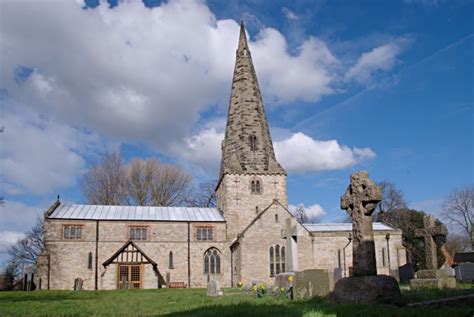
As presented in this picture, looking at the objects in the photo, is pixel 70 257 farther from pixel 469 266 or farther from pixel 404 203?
pixel 404 203

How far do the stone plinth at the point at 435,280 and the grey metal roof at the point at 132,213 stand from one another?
20.9 meters

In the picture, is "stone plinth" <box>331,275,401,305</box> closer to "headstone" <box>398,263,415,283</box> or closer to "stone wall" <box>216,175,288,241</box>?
"headstone" <box>398,263,415,283</box>

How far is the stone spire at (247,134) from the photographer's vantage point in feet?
117

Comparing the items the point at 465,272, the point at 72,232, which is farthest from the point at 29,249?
the point at 465,272

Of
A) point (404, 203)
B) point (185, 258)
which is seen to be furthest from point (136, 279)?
point (404, 203)

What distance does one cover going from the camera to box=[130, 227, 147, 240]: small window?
32.7 meters

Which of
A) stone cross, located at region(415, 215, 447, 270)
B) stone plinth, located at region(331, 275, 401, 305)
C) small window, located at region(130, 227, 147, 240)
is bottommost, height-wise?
stone plinth, located at region(331, 275, 401, 305)

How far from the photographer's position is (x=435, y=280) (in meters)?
15.0

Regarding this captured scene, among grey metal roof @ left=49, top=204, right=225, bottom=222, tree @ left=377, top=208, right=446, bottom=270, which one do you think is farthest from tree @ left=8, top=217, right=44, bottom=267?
tree @ left=377, top=208, right=446, bottom=270

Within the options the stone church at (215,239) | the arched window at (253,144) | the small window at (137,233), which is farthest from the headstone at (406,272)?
the small window at (137,233)

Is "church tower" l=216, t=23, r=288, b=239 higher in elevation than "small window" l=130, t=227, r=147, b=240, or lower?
higher

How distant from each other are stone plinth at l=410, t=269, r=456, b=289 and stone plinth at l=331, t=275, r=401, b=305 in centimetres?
636

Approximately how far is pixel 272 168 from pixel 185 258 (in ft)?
33.7

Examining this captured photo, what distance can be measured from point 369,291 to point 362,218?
1.90 m
